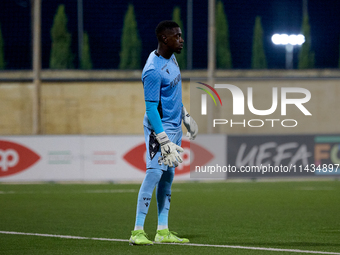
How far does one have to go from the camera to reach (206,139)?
16.5 m

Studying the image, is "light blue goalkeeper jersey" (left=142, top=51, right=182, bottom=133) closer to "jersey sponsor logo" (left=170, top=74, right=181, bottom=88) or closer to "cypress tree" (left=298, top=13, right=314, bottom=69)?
"jersey sponsor logo" (left=170, top=74, right=181, bottom=88)

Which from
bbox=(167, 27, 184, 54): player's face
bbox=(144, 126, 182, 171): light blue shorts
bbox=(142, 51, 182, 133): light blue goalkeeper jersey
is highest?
bbox=(167, 27, 184, 54): player's face

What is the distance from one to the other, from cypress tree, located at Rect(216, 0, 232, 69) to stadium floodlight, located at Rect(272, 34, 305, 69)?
231 centimetres

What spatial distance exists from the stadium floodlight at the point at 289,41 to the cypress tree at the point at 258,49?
67 centimetres

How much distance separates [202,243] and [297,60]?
23.9 metres

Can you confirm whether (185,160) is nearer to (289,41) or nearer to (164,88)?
(164,88)

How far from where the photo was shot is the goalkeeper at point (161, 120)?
6059 mm

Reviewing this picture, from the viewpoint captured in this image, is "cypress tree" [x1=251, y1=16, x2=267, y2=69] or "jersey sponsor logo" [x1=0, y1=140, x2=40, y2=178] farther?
"cypress tree" [x1=251, y1=16, x2=267, y2=69]

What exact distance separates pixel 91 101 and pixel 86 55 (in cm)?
454

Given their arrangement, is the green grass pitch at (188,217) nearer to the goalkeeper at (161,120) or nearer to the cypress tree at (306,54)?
the goalkeeper at (161,120)

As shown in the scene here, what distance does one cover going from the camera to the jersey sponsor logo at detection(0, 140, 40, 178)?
16.2 metres

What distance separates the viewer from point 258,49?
2938 cm

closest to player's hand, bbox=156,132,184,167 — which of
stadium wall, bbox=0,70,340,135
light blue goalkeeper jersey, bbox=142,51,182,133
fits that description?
light blue goalkeeper jersey, bbox=142,51,182,133

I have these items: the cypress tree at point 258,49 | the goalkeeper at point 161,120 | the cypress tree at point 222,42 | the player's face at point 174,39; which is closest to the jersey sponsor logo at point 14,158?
the goalkeeper at point 161,120
